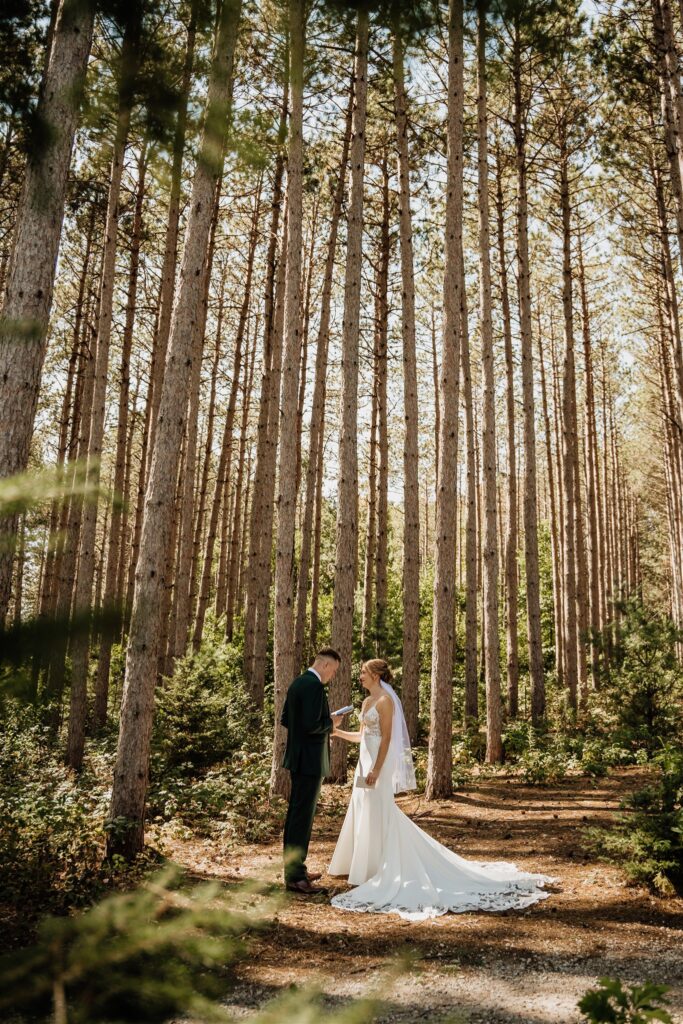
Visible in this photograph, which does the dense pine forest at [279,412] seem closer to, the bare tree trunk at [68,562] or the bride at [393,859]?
the bare tree trunk at [68,562]

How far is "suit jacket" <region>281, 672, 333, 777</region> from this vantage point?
572 centimetres

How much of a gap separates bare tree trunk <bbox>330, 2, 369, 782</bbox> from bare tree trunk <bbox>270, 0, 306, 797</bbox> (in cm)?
75

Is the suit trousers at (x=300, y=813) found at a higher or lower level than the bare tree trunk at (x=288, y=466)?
lower

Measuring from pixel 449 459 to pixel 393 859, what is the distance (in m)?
4.78

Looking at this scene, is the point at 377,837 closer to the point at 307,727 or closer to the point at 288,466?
the point at 307,727

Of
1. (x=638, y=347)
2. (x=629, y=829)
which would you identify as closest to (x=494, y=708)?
(x=629, y=829)

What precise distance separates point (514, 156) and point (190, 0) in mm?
12991

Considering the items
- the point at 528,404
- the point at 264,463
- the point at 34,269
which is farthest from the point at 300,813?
the point at 528,404

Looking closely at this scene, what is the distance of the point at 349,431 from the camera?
930 cm

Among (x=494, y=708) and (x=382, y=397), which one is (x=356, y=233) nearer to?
(x=382, y=397)

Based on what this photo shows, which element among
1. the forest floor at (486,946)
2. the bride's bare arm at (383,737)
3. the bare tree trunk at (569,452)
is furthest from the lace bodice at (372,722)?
the bare tree trunk at (569,452)

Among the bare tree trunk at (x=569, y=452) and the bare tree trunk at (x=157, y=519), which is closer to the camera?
the bare tree trunk at (x=157, y=519)

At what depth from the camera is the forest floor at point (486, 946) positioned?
12.1ft

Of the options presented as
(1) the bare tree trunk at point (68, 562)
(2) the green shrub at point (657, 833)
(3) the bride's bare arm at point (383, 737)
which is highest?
(1) the bare tree trunk at point (68, 562)
